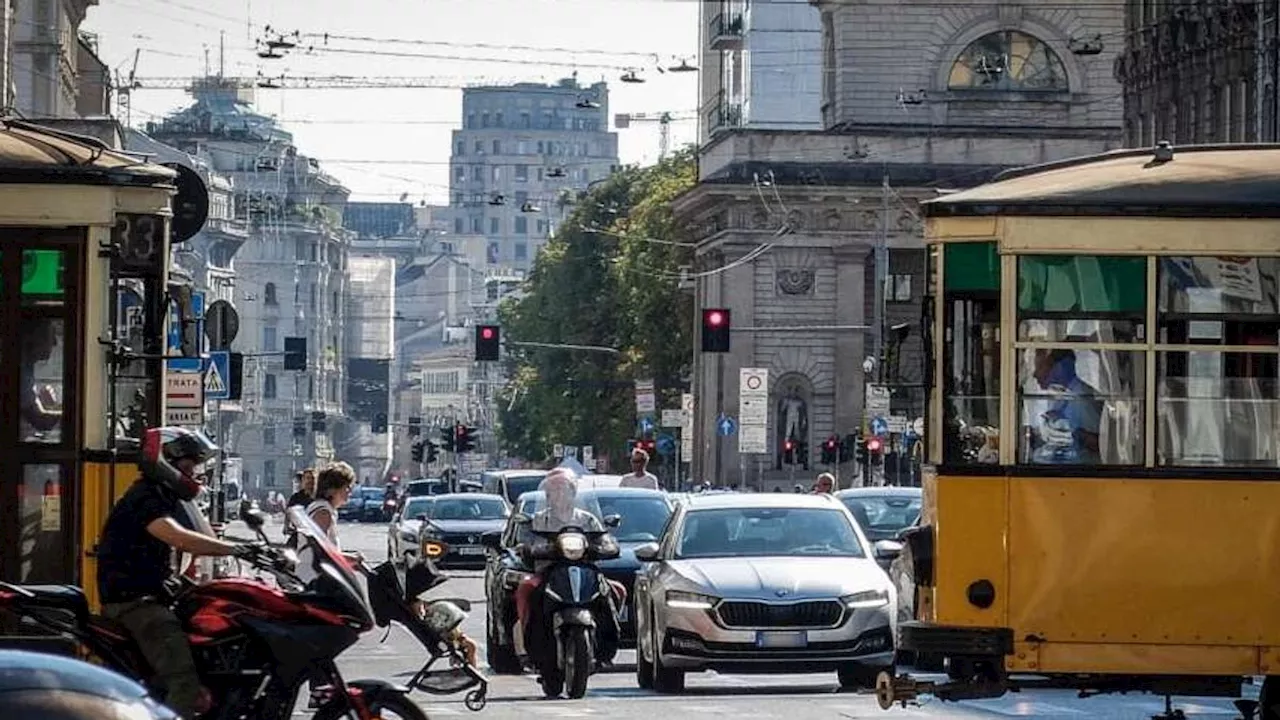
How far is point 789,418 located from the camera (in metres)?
102

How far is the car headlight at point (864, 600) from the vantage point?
24484mm

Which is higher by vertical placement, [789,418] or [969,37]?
[969,37]

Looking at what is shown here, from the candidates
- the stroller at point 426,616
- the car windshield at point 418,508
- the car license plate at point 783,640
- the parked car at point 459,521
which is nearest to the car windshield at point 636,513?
the car license plate at point 783,640

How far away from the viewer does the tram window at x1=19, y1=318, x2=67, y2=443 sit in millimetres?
19750

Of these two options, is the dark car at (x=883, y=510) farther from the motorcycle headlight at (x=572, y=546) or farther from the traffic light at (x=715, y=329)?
the traffic light at (x=715, y=329)

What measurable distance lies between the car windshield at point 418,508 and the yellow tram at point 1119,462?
128ft

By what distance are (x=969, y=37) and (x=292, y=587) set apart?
8953 cm

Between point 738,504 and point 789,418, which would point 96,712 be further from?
point 789,418

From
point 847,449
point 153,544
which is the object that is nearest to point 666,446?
point 847,449

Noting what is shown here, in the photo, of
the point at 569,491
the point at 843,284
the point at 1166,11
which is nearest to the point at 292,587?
the point at 569,491

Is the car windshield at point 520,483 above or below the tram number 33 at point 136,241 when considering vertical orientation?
below

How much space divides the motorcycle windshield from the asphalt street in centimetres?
696

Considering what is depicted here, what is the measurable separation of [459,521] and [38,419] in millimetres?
36318

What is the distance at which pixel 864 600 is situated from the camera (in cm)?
2458
